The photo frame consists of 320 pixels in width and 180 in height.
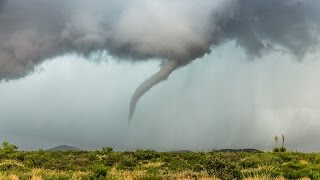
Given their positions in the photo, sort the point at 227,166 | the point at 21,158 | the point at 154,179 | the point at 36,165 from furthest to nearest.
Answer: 1. the point at 21,158
2. the point at 36,165
3. the point at 227,166
4. the point at 154,179

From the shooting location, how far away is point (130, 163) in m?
38.8

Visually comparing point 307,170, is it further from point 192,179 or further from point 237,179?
point 192,179

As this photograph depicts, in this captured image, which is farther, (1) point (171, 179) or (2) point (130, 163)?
(2) point (130, 163)

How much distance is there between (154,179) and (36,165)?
19362mm

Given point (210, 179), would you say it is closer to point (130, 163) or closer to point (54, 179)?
point (54, 179)

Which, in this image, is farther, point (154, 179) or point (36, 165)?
point (36, 165)

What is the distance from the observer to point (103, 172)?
78.6 feet

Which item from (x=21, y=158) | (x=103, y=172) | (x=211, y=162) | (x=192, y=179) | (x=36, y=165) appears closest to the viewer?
(x=192, y=179)

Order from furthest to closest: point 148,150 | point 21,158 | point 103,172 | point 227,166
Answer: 1. point 148,150
2. point 21,158
3. point 227,166
4. point 103,172

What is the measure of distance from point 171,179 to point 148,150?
31.8 meters

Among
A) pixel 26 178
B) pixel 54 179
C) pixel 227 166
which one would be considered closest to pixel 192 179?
pixel 227 166

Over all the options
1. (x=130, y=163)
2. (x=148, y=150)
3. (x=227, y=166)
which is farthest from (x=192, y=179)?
(x=148, y=150)

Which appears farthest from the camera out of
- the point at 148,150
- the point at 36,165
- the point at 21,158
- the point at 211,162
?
the point at 148,150

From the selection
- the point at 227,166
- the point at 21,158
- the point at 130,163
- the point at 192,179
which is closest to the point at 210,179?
the point at 192,179
